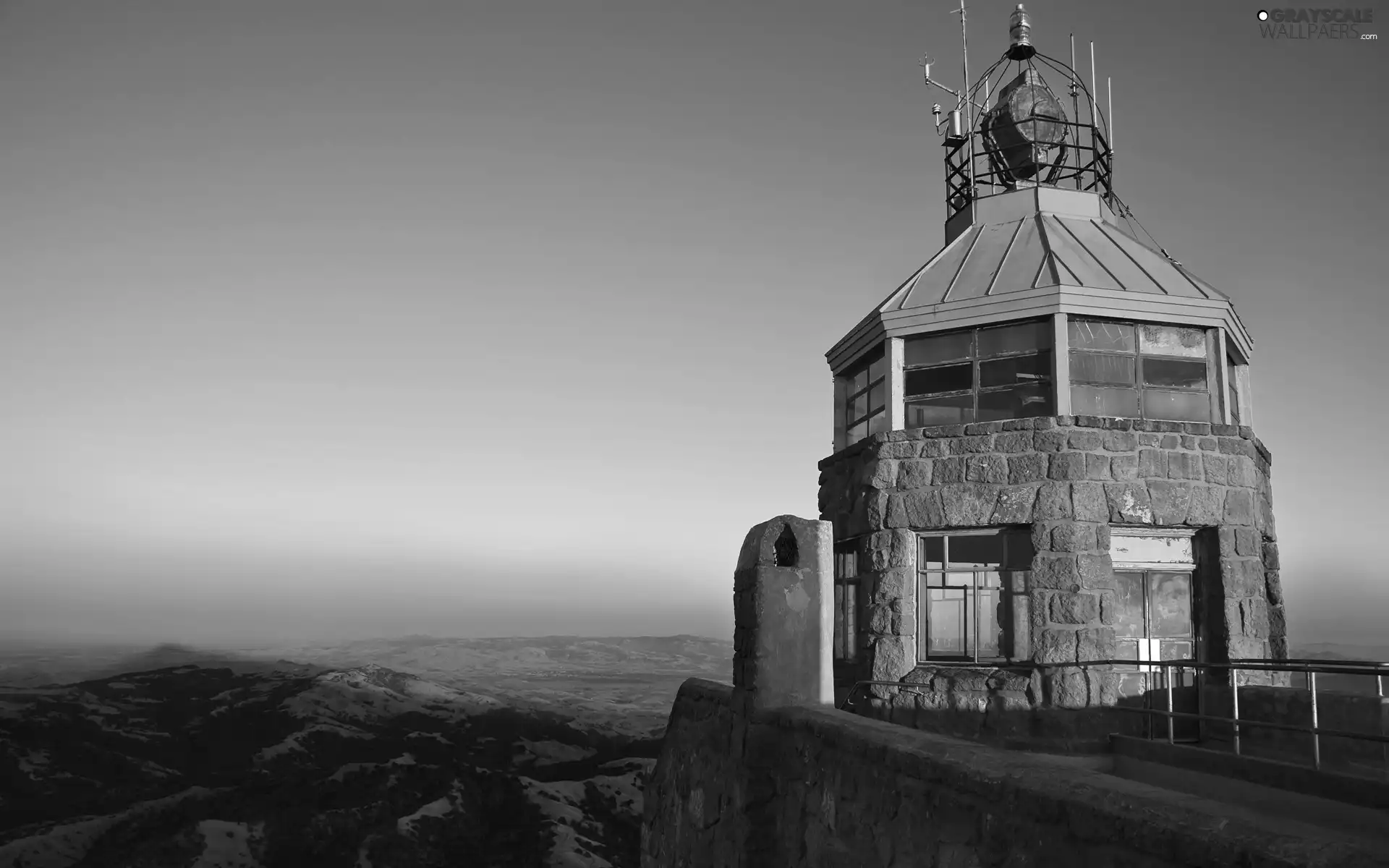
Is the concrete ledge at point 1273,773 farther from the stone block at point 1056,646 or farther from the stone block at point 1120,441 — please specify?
the stone block at point 1120,441

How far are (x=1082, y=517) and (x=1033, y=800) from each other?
906 cm

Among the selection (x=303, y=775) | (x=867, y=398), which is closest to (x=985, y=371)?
(x=867, y=398)

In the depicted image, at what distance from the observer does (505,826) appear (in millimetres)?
34000

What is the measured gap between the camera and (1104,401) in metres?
12.9

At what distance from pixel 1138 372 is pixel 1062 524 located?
2399 millimetres

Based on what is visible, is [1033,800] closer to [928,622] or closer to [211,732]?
[928,622]

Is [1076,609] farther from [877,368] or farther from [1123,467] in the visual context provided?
[877,368]

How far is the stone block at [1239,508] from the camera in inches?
493

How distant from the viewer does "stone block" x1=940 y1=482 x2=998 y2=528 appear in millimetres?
12578

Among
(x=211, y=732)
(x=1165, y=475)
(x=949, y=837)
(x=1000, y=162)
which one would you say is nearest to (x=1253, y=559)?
(x=1165, y=475)

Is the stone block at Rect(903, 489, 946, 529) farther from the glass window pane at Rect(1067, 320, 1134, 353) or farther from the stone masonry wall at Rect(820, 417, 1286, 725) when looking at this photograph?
the glass window pane at Rect(1067, 320, 1134, 353)

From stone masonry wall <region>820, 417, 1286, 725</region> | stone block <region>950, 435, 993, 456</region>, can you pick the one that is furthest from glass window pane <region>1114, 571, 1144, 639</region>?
stone block <region>950, 435, 993, 456</region>

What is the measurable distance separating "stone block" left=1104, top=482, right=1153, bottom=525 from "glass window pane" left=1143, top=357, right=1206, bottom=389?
1.59 m

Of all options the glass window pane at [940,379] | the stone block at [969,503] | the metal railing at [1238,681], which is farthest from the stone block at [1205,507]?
the glass window pane at [940,379]
